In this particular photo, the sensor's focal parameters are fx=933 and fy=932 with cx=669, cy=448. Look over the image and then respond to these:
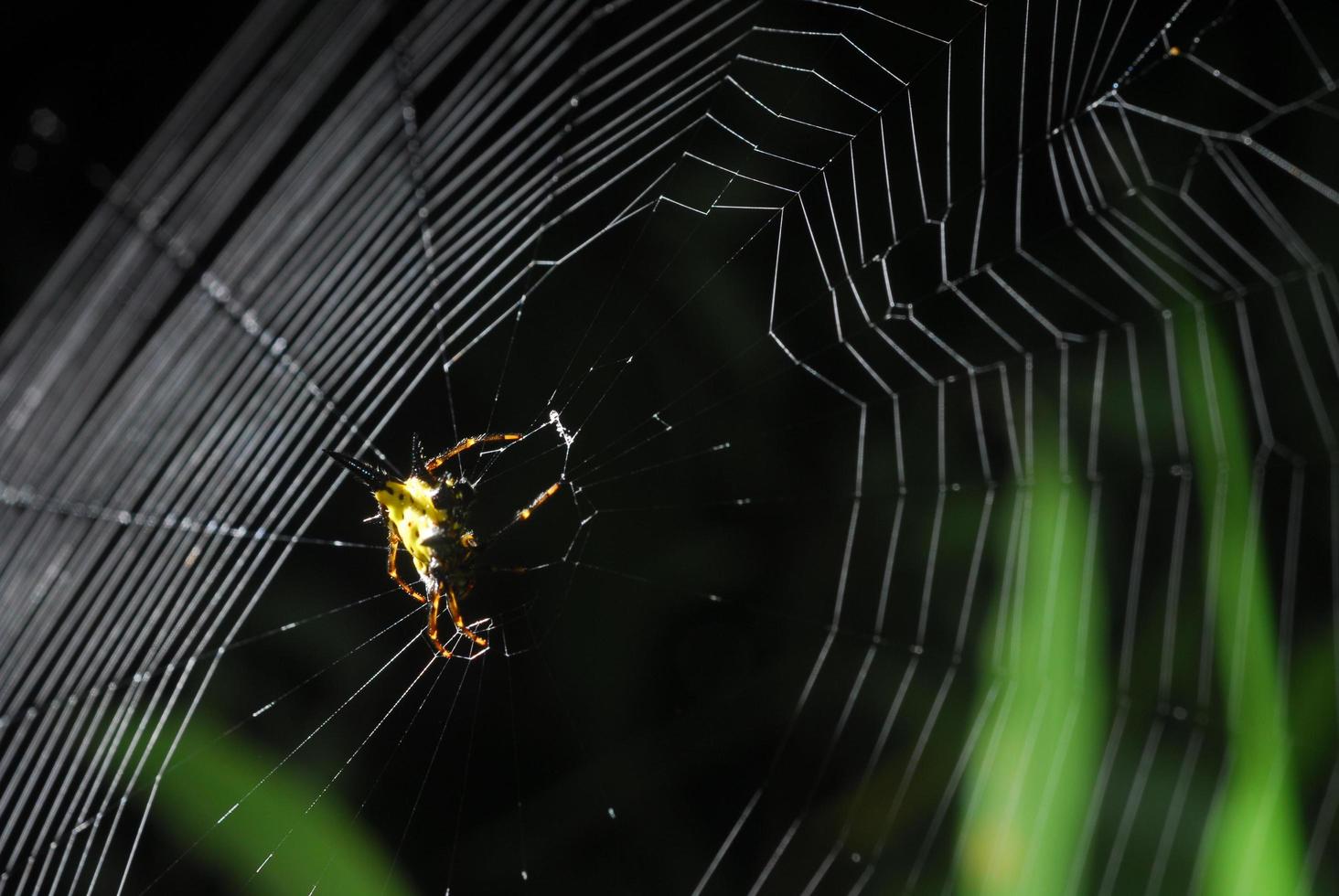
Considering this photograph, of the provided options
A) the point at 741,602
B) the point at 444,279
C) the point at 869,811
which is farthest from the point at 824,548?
the point at 444,279

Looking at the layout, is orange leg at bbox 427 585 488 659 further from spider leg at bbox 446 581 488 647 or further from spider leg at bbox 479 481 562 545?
spider leg at bbox 479 481 562 545

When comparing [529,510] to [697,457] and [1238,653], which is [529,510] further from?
[1238,653]

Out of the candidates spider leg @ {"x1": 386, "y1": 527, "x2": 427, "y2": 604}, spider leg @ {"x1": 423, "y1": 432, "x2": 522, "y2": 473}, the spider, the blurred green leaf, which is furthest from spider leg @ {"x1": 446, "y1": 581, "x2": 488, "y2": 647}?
the blurred green leaf

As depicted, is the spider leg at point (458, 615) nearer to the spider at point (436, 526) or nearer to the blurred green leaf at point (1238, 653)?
the spider at point (436, 526)

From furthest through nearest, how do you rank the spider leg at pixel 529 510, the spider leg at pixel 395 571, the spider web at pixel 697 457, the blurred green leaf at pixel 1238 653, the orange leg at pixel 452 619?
the spider leg at pixel 395 571, the orange leg at pixel 452 619, the spider leg at pixel 529 510, the spider web at pixel 697 457, the blurred green leaf at pixel 1238 653

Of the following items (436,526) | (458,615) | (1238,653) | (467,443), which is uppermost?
(467,443)

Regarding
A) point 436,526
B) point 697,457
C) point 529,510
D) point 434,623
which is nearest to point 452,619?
point 434,623

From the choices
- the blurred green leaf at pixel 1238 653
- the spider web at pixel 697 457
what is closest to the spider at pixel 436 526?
the spider web at pixel 697 457
